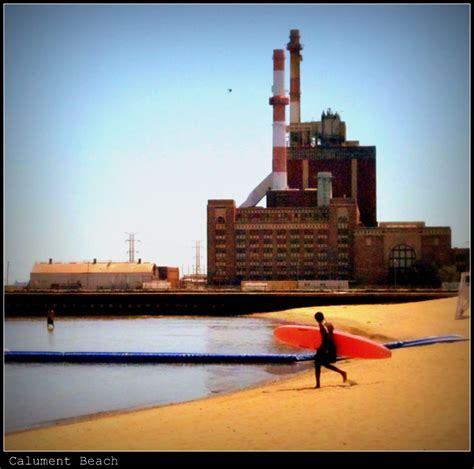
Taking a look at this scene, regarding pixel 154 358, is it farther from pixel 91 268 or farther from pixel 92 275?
pixel 91 268

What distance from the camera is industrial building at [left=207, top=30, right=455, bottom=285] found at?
7619 cm

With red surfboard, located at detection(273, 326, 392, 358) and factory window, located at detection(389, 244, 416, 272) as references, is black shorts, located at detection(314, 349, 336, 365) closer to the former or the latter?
red surfboard, located at detection(273, 326, 392, 358)

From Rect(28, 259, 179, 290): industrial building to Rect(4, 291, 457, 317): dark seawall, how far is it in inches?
831

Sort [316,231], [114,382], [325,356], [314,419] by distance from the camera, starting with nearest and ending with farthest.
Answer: [314,419]
[325,356]
[114,382]
[316,231]

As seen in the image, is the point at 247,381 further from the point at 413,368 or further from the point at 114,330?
the point at 114,330

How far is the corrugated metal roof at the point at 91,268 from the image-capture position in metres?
82.8

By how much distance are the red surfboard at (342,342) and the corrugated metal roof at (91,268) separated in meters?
69.4

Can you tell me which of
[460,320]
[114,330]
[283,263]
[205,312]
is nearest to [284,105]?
[283,263]

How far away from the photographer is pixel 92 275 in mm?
83188

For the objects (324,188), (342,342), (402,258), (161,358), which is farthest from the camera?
(324,188)

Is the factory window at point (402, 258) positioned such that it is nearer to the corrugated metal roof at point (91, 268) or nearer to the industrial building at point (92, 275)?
the industrial building at point (92, 275)

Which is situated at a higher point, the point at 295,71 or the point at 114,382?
the point at 295,71

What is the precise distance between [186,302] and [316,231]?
1079 inches

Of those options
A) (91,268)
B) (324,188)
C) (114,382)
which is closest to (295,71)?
(324,188)
